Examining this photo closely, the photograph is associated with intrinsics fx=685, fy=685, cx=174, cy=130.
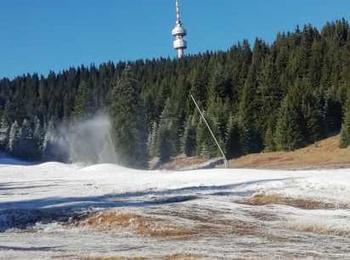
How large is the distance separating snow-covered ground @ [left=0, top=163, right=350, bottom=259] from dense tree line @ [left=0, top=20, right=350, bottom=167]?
138 ft

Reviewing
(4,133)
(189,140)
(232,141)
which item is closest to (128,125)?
(232,141)

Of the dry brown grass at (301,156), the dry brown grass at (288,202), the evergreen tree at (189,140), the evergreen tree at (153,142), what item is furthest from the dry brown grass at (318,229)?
Result: the evergreen tree at (189,140)

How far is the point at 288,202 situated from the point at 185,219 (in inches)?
300

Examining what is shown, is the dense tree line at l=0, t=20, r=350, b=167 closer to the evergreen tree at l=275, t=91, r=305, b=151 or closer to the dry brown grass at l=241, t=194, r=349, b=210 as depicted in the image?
the evergreen tree at l=275, t=91, r=305, b=151

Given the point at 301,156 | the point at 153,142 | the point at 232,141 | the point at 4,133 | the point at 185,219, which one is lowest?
the point at 185,219

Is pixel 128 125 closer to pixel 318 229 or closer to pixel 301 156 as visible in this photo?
pixel 301 156

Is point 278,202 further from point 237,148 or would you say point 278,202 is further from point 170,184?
point 237,148

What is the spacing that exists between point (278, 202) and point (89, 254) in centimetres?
1552

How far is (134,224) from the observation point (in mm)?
25453

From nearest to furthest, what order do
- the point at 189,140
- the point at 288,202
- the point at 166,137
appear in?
the point at 288,202 < the point at 189,140 < the point at 166,137

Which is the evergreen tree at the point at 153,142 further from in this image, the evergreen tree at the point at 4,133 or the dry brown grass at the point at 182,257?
the dry brown grass at the point at 182,257

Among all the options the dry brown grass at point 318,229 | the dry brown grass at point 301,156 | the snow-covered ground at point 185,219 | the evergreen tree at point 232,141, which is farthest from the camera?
the evergreen tree at point 232,141

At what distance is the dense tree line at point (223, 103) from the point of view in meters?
97.7

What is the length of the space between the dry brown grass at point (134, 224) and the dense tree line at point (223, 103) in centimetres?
5155
